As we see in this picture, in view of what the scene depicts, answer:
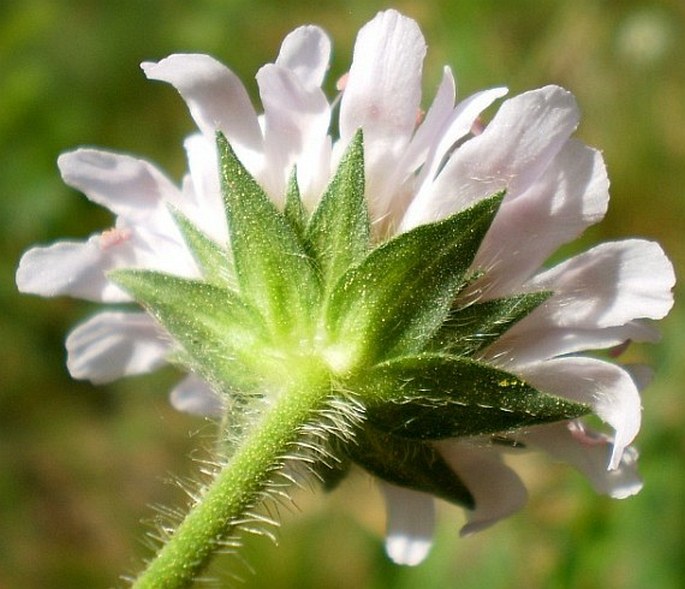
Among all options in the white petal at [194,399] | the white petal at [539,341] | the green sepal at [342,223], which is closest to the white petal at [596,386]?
the white petal at [539,341]

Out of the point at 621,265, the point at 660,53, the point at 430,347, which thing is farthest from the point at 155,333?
the point at 660,53

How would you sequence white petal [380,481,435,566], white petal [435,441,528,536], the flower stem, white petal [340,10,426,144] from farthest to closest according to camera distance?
white petal [380,481,435,566] < white petal [435,441,528,536] < white petal [340,10,426,144] < the flower stem

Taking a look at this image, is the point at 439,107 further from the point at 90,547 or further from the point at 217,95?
the point at 90,547

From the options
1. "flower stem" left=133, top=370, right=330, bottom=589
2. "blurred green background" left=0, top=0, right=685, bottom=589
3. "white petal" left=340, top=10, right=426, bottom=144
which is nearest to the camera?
"flower stem" left=133, top=370, right=330, bottom=589

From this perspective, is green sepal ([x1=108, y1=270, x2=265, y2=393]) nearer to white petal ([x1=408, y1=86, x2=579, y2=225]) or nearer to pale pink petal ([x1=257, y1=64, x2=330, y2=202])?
pale pink petal ([x1=257, y1=64, x2=330, y2=202])

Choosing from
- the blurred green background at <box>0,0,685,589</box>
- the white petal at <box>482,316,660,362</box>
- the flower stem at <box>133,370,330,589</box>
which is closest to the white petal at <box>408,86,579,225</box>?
the white petal at <box>482,316,660,362</box>

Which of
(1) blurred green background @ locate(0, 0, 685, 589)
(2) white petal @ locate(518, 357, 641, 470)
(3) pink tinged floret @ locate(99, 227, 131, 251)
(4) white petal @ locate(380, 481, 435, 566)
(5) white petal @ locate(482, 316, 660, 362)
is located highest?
(3) pink tinged floret @ locate(99, 227, 131, 251)
